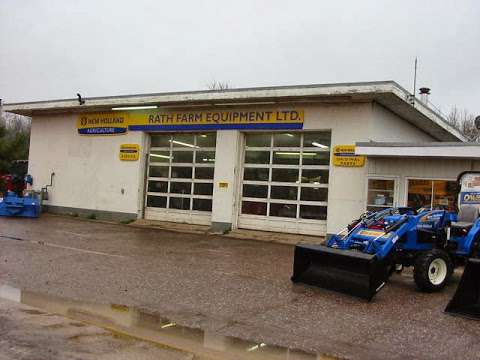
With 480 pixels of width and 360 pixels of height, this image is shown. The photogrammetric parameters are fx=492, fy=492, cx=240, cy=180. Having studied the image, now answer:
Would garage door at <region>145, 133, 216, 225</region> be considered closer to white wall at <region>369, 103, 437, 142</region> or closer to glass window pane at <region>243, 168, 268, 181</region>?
glass window pane at <region>243, 168, 268, 181</region>


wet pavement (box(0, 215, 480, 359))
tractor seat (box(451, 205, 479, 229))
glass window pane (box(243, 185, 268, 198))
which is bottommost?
wet pavement (box(0, 215, 480, 359))

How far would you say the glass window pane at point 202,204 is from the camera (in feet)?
53.0

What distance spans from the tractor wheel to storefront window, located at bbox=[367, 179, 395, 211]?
540cm

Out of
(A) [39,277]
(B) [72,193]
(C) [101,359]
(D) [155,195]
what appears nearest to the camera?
(C) [101,359]

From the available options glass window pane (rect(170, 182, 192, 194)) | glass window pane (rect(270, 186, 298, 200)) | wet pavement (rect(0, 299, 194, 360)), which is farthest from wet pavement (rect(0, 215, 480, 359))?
glass window pane (rect(170, 182, 192, 194))

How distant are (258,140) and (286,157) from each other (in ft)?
3.79

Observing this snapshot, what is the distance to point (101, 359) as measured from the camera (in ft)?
14.4

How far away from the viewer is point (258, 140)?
15602 millimetres

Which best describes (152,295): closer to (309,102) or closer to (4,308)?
(4,308)

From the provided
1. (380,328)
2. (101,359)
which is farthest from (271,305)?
(101,359)

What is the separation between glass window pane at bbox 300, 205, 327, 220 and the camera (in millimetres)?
14234

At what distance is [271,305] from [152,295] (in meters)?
1.68

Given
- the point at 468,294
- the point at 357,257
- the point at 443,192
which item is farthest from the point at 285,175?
the point at 468,294

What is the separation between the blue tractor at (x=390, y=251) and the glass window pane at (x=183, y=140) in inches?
368
